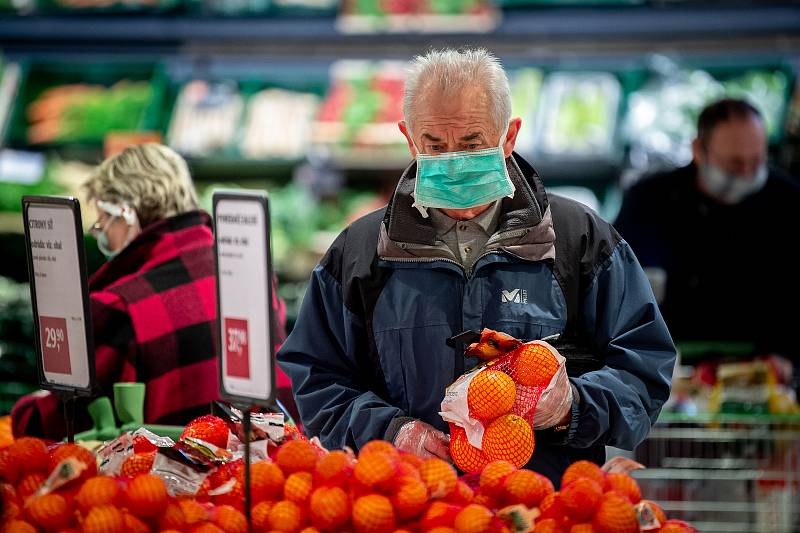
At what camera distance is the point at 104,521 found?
6.13ft

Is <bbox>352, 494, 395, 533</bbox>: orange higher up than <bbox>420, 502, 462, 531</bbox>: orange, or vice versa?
<bbox>352, 494, 395, 533</bbox>: orange

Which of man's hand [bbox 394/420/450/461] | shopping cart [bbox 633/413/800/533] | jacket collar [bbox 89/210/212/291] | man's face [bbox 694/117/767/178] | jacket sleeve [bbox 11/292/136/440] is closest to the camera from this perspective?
man's hand [bbox 394/420/450/461]

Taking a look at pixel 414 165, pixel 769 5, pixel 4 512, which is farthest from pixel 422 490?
pixel 769 5

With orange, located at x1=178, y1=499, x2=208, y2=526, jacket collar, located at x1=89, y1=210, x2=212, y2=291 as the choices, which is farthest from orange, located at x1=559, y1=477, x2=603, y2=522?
jacket collar, located at x1=89, y1=210, x2=212, y2=291

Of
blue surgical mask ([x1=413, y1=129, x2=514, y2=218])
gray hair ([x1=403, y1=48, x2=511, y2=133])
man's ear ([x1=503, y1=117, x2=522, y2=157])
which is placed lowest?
blue surgical mask ([x1=413, y1=129, x2=514, y2=218])

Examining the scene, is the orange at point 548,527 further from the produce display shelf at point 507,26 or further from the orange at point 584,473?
the produce display shelf at point 507,26

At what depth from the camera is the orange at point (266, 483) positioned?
2.04m

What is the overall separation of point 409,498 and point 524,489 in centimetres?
24

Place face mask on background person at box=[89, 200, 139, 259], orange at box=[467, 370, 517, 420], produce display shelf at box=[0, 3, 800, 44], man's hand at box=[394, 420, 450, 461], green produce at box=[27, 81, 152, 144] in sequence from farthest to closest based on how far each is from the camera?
green produce at box=[27, 81, 152, 144], produce display shelf at box=[0, 3, 800, 44], face mask on background person at box=[89, 200, 139, 259], man's hand at box=[394, 420, 450, 461], orange at box=[467, 370, 517, 420]

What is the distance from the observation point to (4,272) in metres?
7.00

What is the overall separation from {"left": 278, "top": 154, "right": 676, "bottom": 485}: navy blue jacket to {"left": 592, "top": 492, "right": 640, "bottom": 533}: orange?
0.47 m

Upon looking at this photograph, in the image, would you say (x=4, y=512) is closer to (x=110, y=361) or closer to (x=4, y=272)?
(x=110, y=361)

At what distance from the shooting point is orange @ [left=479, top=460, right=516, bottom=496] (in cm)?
206

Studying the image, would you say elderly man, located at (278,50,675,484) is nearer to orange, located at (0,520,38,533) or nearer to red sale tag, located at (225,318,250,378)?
red sale tag, located at (225,318,250,378)
